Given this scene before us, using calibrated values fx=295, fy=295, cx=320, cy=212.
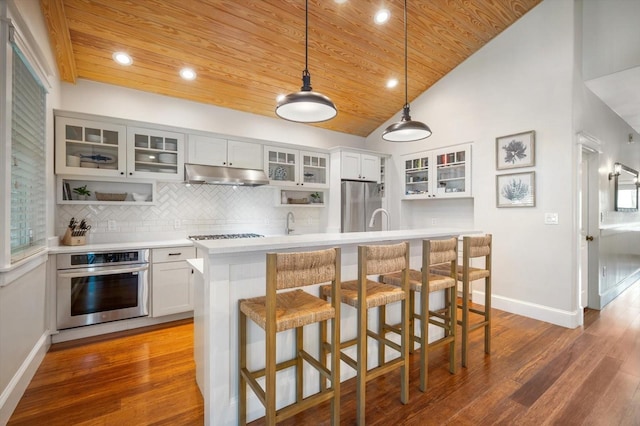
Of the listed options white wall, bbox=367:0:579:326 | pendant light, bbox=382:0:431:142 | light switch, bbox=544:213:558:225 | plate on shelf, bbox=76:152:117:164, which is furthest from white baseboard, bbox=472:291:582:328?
plate on shelf, bbox=76:152:117:164

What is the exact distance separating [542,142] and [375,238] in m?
2.67

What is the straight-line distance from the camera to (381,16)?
3209 millimetres

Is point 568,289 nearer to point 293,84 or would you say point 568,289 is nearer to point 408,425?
point 408,425

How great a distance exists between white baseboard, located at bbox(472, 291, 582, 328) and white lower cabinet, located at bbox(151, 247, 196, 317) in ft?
12.2

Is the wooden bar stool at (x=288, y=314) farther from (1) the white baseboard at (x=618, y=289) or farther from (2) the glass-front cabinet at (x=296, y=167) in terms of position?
(1) the white baseboard at (x=618, y=289)

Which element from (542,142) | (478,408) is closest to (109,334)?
(478,408)

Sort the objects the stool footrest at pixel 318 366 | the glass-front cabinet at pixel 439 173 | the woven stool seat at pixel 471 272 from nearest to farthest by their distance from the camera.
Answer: the stool footrest at pixel 318 366 → the woven stool seat at pixel 471 272 → the glass-front cabinet at pixel 439 173

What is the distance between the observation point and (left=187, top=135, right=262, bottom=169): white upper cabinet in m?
3.71

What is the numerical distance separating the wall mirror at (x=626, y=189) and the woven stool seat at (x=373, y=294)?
470cm

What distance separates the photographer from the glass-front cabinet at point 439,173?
13.7 ft

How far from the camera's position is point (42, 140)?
256 centimetres

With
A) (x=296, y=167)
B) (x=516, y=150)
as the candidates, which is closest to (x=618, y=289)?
(x=516, y=150)

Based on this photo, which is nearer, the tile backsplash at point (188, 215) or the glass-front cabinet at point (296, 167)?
the tile backsplash at point (188, 215)

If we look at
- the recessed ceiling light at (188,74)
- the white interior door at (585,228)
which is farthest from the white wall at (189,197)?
the white interior door at (585,228)
